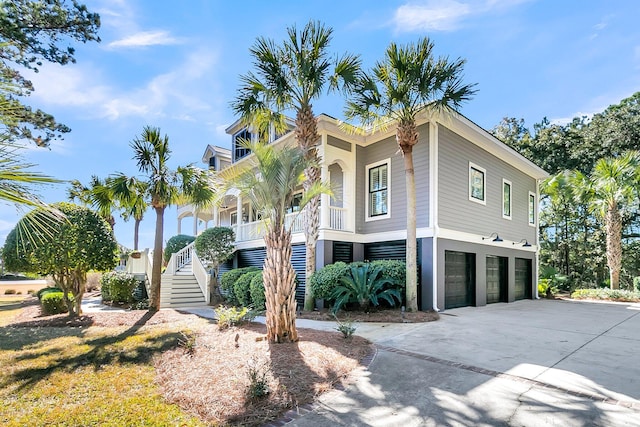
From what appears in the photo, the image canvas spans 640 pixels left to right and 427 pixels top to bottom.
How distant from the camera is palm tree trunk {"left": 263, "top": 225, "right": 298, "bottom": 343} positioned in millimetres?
6137

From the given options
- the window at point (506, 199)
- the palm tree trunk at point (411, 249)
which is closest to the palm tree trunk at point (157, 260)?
the palm tree trunk at point (411, 249)

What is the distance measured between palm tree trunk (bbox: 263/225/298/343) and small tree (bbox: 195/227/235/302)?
354 inches

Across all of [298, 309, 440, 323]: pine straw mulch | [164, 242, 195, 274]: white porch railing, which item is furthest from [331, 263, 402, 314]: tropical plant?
[164, 242, 195, 274]: white porch railing

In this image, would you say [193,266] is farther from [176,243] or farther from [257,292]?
[257,292]

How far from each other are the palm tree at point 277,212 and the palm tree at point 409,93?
4623mm

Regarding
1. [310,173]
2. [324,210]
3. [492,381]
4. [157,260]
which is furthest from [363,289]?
[157,260]

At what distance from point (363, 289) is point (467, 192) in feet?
18.7

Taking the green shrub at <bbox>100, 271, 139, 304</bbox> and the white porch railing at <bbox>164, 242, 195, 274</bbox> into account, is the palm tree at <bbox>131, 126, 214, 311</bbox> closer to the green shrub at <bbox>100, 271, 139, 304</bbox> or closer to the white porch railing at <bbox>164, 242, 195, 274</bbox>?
the green shrub at <bbox>100, 271, 139, 304</bbox>

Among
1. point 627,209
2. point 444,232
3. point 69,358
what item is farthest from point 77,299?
point 627,209

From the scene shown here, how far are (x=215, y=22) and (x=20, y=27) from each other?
5074 mm

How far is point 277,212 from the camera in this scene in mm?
6410

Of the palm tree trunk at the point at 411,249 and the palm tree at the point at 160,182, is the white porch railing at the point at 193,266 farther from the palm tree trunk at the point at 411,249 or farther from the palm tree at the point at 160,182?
the palm tree trunk at the point at 411,249

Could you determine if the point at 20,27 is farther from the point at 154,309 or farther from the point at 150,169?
the point at 154,309

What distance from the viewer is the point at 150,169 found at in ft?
35.2
